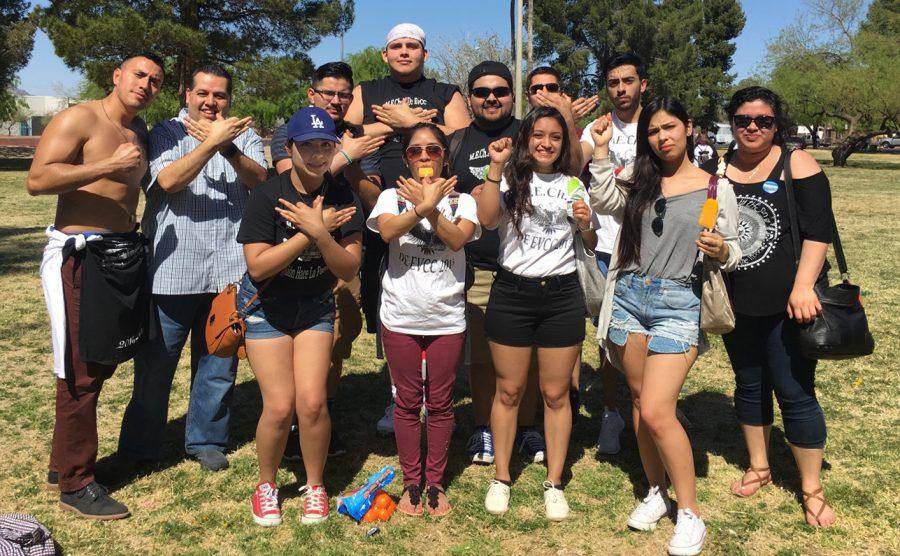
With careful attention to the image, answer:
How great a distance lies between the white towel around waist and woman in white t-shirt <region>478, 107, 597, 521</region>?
6.37 feet

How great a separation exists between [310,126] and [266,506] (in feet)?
6.16

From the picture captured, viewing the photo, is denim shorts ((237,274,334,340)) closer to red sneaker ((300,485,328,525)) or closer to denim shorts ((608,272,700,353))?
red sneaker ((300,485,328,525))

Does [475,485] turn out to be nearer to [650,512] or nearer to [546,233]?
[650,512]

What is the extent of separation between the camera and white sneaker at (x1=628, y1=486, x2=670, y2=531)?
12.0 ft

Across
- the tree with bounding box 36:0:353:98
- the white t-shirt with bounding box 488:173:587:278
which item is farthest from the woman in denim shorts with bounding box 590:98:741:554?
the tree with bounding box 36:0:353:98

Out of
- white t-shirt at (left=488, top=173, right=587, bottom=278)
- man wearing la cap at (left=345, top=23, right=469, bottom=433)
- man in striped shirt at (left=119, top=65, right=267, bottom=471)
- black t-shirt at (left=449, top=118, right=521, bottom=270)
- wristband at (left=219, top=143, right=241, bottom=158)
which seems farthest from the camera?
man wearing la cap at (left=345, top=23, right=469, bottom=433)

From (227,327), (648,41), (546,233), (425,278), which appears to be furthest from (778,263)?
(648,41)

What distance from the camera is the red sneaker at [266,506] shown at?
367 cm

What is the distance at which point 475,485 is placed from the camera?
4164 mm

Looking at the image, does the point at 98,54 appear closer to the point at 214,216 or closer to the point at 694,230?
the point at 214,216

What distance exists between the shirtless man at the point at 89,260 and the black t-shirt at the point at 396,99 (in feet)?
4.07

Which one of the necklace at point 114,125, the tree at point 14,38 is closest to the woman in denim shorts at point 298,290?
the necklace at point 114,125

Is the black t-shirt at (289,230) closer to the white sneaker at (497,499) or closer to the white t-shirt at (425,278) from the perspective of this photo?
the white t-shirt at (425,278)

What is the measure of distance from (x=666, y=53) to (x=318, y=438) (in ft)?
167
